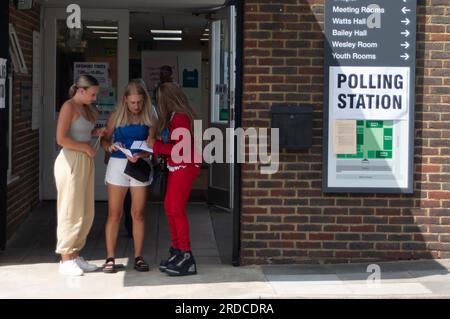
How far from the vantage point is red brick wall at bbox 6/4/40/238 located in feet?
28.8

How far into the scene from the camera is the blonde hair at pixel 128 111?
23.6 feet

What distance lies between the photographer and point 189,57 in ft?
50.0

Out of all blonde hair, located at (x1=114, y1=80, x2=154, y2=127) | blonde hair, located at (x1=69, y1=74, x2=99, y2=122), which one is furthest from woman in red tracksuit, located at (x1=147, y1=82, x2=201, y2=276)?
blonde hair, located at (x1=69, y1=74, x2=99, y2=122)

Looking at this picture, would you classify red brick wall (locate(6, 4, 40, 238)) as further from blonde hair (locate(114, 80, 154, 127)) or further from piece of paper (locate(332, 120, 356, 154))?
piece of paper (locate(332, 120, 356, 154))

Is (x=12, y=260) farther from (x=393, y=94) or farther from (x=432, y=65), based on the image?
(x=432, y=65)

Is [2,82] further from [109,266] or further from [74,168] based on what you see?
[109,266]

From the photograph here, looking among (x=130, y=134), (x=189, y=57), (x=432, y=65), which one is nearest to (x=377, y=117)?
(x=432, y=65)

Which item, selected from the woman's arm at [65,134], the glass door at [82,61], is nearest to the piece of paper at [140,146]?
the woman's arm at [65,134]

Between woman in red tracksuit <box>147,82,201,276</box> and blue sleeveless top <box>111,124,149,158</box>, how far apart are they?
→ 9 cm

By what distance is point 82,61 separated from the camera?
10859 millimetres

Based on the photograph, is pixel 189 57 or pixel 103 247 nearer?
Answer: pixel 103 247

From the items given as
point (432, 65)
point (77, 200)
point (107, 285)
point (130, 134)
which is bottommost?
point (107, 285)

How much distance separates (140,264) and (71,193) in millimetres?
956

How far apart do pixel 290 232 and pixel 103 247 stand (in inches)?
85.4
